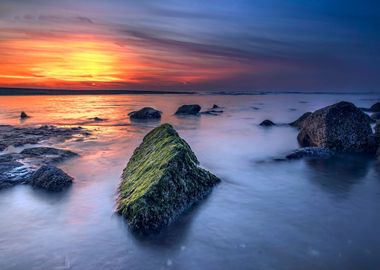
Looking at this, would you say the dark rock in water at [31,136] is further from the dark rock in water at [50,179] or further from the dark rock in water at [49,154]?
the dark rock in water at [50,179]

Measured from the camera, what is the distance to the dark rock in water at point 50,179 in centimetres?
801

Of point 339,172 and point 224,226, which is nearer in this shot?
point 224,226

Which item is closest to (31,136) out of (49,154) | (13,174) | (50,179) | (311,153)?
(49,154)

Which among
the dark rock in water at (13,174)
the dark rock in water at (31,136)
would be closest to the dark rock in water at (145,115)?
the dark rock in water at (31,136)

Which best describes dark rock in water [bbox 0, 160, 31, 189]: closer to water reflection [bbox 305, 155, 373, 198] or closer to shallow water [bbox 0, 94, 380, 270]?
shallow water [bbox 0, 94, 380, 270]

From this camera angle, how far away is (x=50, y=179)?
812cm

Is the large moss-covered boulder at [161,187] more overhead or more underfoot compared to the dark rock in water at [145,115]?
more overhead

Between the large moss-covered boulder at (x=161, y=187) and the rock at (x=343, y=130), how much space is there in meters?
6.14

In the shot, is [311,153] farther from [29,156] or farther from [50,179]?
[29,156]

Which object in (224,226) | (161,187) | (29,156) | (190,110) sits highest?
(161,187)

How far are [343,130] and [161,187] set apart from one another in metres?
9.21

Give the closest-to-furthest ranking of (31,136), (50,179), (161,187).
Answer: (161,187) → (50,179) → (31,136)

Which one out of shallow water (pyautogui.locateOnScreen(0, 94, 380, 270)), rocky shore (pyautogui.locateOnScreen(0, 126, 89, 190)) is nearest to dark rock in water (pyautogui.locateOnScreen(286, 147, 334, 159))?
shallow water (pyautogui.locateOnScreen(0, 94, 380, 270))

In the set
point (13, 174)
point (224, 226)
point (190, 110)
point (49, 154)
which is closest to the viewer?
point (224, 226)
